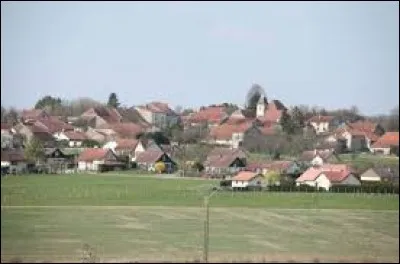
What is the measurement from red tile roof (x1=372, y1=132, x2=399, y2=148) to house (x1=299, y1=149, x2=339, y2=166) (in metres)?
2.17

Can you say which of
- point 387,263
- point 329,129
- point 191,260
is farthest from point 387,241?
point 329,129

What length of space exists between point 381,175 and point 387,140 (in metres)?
1.17

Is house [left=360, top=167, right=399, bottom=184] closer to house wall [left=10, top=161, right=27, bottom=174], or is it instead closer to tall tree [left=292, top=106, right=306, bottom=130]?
tall tree [left=292, top=106, right=306, bottom=130]

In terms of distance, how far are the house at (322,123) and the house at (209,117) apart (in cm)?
451

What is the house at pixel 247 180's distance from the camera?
20797 mm

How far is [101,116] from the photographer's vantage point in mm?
28375

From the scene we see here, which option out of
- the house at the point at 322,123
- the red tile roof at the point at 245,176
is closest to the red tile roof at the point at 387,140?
the red tile roof at the point at 245,176

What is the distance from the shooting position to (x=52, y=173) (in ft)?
67.3

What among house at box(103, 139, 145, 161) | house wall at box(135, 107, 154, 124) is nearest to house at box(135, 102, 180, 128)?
house wall at box(135, 107, 154, 124)

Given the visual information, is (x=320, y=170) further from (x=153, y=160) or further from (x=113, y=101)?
(x=113, y=101)

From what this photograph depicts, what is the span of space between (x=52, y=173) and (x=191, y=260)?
10.5m

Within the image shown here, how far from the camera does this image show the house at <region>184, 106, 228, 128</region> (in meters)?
31.5

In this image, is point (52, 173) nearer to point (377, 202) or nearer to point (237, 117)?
point (377, 202)

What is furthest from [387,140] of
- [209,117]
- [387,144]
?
[209,117]
